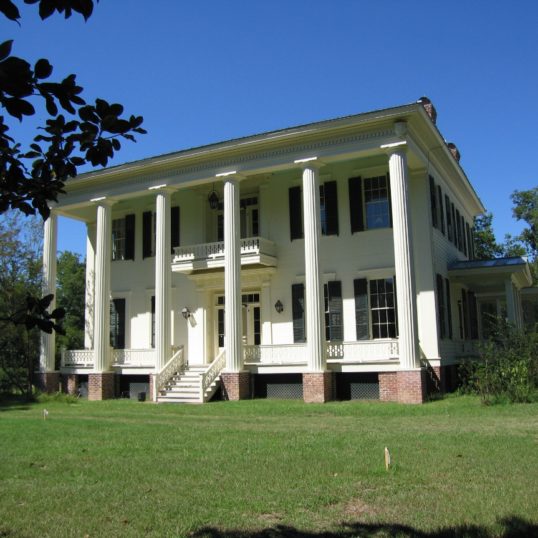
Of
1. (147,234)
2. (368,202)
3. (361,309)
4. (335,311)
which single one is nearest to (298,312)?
(335,311)

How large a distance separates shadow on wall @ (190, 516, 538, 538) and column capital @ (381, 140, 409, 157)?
15.3m

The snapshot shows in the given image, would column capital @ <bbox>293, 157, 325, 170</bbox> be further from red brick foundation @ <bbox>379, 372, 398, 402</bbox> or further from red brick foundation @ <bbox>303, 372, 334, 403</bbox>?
red brick foundation @ <bbox>379, 372, 398, 402</bbox>

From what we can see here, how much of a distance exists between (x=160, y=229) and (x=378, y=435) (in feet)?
46.6

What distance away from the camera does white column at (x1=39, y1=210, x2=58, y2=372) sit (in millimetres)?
25922

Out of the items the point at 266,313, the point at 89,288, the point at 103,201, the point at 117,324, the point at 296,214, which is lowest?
the point at 117,324

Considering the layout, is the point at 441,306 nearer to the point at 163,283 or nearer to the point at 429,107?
the point at 429,107

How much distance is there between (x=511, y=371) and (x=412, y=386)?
9.33 feet

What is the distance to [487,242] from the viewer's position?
48906mm

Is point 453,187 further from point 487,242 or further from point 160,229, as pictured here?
point 487,242

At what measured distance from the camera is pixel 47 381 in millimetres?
25719

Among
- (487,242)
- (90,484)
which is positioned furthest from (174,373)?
(487,242)

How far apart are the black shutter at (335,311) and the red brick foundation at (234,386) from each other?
353cm

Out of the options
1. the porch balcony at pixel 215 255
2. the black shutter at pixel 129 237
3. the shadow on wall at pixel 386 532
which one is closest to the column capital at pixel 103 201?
the black shutter at pixel 129 237

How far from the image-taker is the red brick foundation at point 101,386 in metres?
24.1
